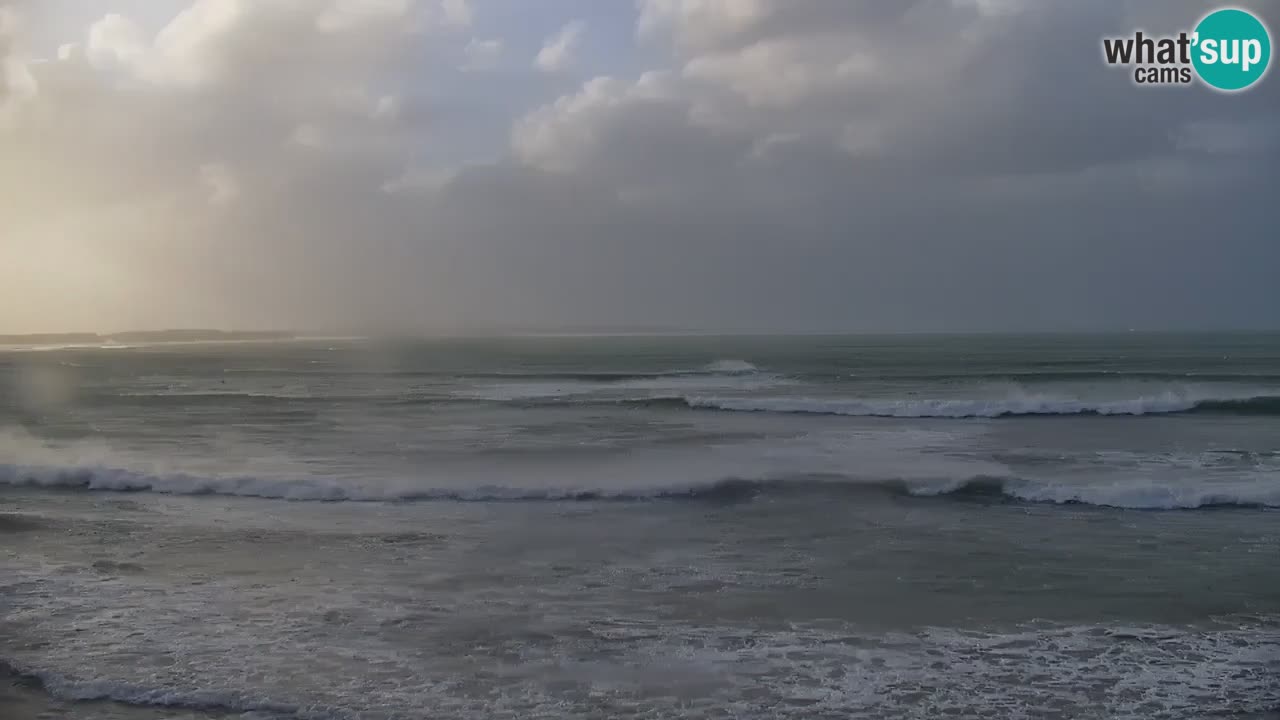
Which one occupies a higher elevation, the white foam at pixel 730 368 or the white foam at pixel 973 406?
the white foam at pixel 730 368

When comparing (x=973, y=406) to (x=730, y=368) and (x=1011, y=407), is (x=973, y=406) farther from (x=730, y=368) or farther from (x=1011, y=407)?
(x=730, y=368)

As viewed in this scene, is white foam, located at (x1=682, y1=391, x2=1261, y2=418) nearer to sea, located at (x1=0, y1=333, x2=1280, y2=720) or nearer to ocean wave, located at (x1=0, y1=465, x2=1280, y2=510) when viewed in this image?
sea, located at (x1=0, y1=333, x2=1280, y2=720)

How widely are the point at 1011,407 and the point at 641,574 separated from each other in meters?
22.9

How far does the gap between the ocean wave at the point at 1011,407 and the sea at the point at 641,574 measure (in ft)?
→ 13.7

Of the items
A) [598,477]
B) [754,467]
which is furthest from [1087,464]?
[598,477]

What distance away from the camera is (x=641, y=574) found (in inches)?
390

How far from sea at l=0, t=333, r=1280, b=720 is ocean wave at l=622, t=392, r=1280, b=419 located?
4.19m

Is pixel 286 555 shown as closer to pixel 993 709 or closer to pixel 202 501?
pixel 202 501

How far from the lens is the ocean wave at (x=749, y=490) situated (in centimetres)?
1404

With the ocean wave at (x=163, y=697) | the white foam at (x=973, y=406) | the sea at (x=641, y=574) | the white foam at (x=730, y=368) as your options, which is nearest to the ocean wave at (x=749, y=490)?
the sea at (x=641, y=574)

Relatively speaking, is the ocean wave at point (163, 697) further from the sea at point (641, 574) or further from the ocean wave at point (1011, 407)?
the ocean wave at point (1011, 407)

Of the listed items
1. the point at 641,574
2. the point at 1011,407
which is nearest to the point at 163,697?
the point at 641,574

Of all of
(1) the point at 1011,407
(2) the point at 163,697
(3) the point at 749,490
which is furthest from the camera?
(1) the point at 1011,407

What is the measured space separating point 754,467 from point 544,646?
10.5m
